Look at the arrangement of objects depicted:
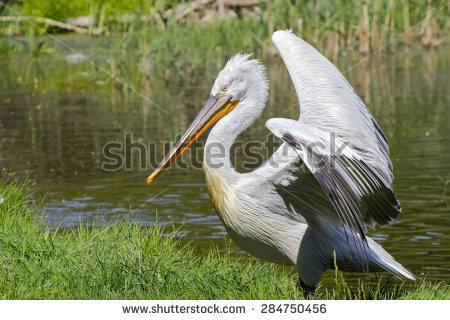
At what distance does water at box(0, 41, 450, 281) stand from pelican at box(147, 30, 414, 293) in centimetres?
63

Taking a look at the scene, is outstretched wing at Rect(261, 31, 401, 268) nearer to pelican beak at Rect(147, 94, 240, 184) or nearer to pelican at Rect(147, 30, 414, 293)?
pelican at Rect(147, 30, 414, 293)

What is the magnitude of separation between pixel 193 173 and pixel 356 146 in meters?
3.59

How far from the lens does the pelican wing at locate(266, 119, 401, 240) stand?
3508mm

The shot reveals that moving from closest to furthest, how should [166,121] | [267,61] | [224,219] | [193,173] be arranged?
[224,219] < [193,173] < [166,121] < [267,61]

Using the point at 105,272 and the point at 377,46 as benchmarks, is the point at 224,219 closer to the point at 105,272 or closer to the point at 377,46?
the point at 105,272

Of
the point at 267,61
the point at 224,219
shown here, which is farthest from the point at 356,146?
the point at 267,61

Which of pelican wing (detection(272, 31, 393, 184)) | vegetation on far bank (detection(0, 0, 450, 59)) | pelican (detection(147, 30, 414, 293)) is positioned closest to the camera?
pelican (detection(147, 30, 414, 293))

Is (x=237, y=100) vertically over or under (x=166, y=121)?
over

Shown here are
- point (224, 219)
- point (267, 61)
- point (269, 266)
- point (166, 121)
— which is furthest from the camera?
point (267, 61)

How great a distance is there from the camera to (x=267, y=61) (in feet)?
47.3

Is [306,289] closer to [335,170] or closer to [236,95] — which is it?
[335,170]

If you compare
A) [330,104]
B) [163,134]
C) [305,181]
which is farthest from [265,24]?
[305,181]

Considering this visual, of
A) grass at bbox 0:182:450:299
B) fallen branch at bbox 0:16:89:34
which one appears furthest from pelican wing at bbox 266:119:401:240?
fallen branch at bbox 0:16:89:34

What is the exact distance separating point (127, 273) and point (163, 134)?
5523 millimetres
